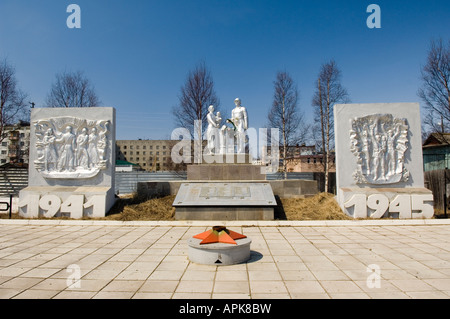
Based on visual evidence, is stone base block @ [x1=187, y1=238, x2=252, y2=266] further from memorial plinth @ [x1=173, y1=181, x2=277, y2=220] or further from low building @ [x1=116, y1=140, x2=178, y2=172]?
low building @ [x1=116, y1=140, x2=178, y2=172]

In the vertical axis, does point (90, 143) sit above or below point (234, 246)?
above

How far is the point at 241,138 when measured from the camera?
11.2 metres

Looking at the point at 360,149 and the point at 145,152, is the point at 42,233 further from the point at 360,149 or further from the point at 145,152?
the point at 145,152

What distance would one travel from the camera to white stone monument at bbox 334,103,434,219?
841 cm

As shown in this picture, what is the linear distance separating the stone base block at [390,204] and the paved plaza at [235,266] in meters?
1.06

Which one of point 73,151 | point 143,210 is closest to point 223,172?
point 143,210

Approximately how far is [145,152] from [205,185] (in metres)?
61.7

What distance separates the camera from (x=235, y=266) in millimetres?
4012

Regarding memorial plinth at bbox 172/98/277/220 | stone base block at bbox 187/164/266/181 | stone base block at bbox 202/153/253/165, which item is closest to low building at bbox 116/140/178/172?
memorial plinth at bbox 172/98/277/220

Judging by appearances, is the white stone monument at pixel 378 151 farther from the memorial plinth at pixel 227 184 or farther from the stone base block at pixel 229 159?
the stone base block at pixel 229 159

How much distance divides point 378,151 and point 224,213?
5.48 metres

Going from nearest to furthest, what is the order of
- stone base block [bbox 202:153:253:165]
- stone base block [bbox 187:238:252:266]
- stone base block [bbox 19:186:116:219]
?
stone base block [bbox 187:238:252:266] → stone base block [bbox 19:186:116:219] → stone base block [bbox 202:153:253:165]

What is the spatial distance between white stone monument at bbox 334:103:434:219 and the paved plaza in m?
1.72
